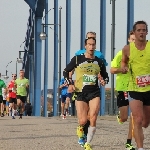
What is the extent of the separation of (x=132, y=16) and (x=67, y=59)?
10.4m

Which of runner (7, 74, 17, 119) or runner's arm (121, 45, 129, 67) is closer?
runner's arm (121, 45, 129, 67)

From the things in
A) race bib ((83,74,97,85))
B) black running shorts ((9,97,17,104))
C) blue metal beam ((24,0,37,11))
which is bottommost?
race bib ((83,74,97,85))

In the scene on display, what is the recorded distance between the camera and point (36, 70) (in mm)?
43594

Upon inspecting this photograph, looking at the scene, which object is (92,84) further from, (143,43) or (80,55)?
(143,43)

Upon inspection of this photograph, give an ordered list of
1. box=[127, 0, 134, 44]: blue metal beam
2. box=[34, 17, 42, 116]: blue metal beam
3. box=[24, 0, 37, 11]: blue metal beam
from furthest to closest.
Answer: box=[24, 0, 37, 11]: blue metal beam
box=[34, 17, 42, 116]: blue metal beam
box=[127, 0, 134, 44]: blue metal beam

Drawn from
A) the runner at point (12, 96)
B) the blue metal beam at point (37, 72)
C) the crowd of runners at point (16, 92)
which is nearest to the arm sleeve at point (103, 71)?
the crowd of runners at point (16, 92)

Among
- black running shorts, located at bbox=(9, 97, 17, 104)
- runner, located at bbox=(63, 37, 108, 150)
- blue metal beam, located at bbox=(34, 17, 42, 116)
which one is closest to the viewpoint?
runner, located at bbox=(63, 37, 108, 150)

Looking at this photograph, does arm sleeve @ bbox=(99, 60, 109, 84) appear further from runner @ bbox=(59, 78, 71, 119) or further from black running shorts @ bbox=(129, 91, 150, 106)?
runner @ bbox=(59, 78, 71, 119)

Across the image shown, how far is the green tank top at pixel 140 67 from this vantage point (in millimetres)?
6848

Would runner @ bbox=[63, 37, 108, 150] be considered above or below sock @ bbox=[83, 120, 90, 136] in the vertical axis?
above

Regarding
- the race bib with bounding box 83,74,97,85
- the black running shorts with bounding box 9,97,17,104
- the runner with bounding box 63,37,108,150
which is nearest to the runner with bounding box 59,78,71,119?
the black running shorts with bounding box 9,97,17,104

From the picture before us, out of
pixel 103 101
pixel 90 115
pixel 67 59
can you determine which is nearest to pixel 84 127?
pixel 90 115

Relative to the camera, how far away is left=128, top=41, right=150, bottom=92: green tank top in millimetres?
6848

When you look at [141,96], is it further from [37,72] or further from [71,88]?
[37,72]
